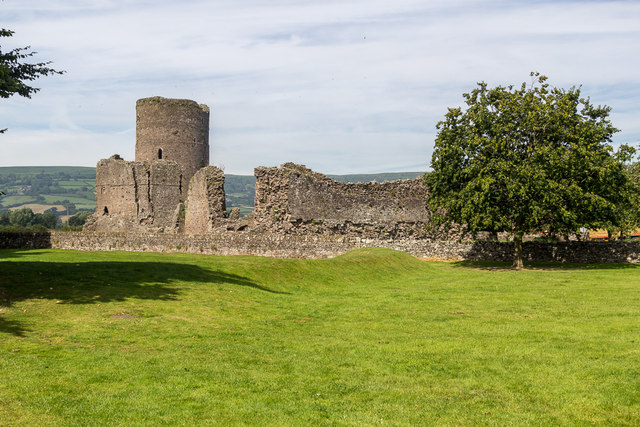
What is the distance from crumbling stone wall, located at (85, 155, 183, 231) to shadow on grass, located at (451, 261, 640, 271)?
30496mm

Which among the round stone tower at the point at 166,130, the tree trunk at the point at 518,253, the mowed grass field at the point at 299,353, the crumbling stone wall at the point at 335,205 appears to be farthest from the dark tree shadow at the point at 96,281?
the round stone tower at the point at 166,130

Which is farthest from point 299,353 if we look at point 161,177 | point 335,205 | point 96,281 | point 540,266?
point 161,177

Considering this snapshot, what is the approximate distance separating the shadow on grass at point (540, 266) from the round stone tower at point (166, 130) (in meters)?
35.5

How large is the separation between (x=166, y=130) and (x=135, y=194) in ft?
30.5

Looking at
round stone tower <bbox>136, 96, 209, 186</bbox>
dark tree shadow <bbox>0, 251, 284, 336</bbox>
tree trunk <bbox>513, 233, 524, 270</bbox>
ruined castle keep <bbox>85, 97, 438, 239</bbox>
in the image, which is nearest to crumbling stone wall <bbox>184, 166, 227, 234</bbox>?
ruined castle keep <bbox>85, 97, 438, 239</bbox>

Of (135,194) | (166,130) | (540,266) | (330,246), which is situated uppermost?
(166,130)

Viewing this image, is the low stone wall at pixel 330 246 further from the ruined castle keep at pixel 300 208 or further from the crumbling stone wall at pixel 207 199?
the crumbling stone wall at pixel 207 199

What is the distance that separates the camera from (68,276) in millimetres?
18438

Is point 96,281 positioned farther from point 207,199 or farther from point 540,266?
point 540,266

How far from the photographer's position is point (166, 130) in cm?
6322

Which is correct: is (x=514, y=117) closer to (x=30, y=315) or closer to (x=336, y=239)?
(x=336, y=239)

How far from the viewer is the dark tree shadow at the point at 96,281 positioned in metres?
15.4

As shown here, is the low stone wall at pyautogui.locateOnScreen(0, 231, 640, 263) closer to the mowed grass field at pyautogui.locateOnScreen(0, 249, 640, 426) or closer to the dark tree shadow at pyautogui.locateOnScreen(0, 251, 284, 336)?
the dark tree shadow at pyautogui.locateOnScreen(0, 251, 284, 336)

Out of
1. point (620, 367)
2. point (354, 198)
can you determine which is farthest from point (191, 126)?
point (620, 367)
